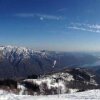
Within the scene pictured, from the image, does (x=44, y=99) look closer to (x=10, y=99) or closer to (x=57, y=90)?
(x=10, y=99)

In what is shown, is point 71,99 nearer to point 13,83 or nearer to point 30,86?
point 13,83

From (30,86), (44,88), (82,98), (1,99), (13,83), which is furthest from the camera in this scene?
(44,88)

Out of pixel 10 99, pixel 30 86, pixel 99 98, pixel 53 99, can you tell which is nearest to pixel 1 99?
pixel 10 99

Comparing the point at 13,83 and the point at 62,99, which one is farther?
the point at 13,83

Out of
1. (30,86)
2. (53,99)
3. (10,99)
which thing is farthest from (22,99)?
(30,86)

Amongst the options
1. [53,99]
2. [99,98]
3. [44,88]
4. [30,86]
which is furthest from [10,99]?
[44,88]

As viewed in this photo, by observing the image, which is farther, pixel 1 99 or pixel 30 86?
pixel 30 86

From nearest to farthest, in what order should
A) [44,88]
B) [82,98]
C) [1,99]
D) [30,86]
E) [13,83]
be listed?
[1,99], [82,98], [13,83], [30,86], [44,88]

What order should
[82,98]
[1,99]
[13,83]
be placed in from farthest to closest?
[13,83]
[82,98]
[1,99]
